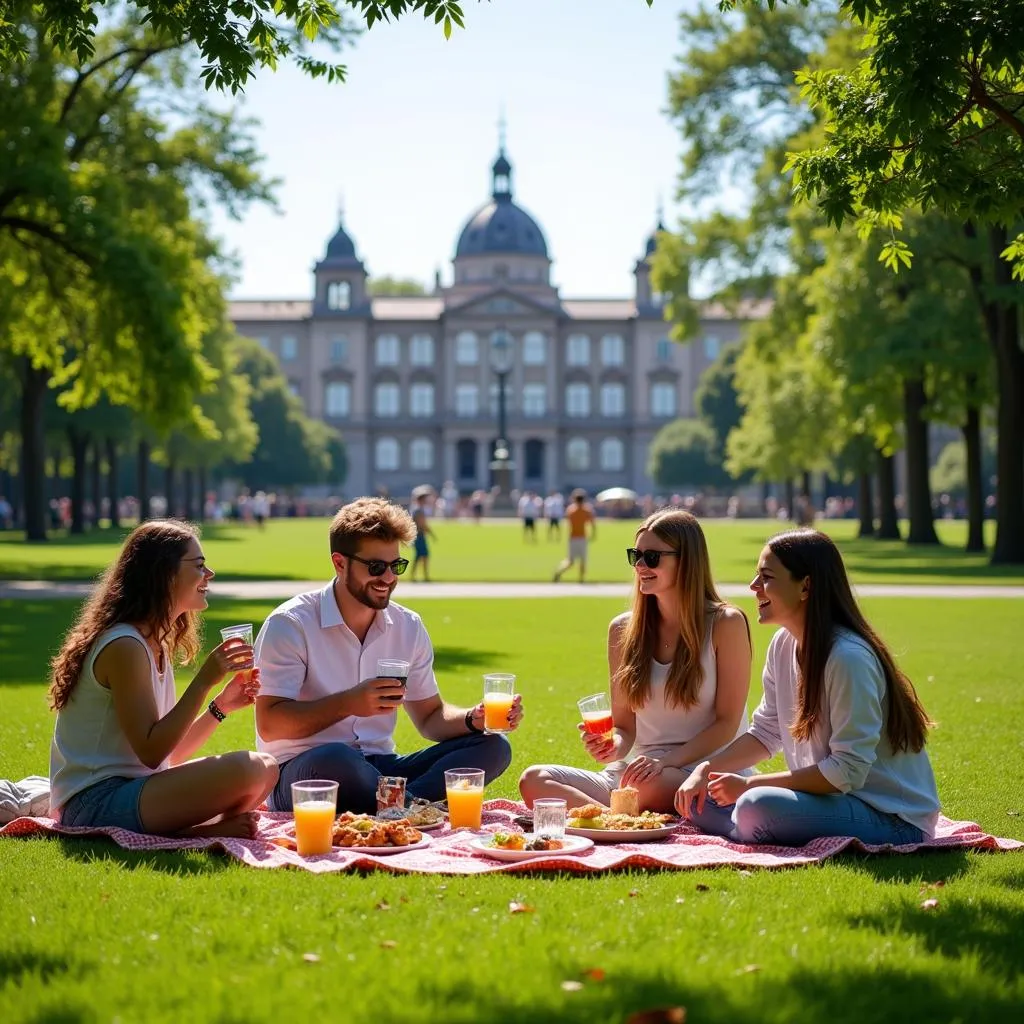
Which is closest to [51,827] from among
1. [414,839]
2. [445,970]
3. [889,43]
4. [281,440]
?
[414,839]

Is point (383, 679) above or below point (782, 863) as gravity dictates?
above

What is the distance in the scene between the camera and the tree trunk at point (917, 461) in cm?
3375

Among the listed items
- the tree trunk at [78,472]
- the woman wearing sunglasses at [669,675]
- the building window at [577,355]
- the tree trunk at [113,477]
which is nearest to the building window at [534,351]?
the building window at [577,355]

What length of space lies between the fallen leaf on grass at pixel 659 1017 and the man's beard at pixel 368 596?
102 inches

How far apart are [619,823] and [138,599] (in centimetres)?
189

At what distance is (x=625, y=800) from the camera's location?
239 inches

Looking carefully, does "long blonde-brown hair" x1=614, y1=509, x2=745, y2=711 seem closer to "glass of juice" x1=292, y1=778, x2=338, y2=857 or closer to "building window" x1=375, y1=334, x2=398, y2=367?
"glass of juice" x1=292, y1=778, x2=338, y2=857

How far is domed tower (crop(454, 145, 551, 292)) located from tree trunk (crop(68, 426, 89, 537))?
63713 mm

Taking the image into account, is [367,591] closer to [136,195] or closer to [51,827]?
[51,827]

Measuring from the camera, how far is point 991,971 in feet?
13.7

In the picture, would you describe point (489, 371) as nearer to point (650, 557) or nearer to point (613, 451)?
point (613, 451)

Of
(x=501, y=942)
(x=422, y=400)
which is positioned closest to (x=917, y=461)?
(x=501, y=942)

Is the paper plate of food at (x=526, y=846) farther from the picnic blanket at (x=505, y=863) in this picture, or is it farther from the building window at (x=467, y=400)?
the building window at (x=467, y=400)

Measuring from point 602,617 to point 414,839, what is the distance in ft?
40.1
